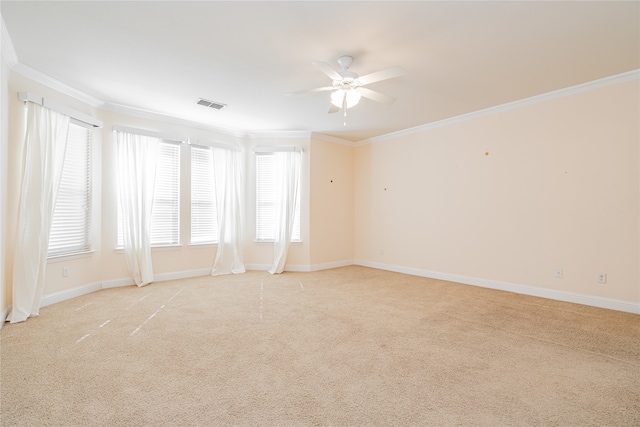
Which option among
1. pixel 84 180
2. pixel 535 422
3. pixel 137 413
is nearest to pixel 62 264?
pixel 84 180

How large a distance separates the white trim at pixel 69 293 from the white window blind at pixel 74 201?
0.49m

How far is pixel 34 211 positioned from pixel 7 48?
163 centimetres

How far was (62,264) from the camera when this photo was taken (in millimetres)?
4035

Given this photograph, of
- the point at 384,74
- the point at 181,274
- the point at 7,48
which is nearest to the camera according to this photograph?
the point at 384,74

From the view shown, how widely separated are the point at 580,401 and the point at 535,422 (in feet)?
1.52

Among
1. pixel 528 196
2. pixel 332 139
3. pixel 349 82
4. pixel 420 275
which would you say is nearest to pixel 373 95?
pixel 349 82

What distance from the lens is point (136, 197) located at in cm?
476

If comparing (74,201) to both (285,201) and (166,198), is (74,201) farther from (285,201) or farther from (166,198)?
(285,201)

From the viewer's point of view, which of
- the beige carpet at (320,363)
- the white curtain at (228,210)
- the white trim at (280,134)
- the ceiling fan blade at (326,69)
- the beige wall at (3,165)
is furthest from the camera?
the white trim at (280,134)

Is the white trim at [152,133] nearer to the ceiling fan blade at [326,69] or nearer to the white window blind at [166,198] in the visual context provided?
the white window blind at [166,198]

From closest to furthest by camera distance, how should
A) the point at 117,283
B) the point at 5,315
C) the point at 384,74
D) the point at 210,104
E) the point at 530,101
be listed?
1. the point at 384,74
2. the point at 5,315
3. the point at 530,101
4. the point at 210,104
5. the point at 117,283

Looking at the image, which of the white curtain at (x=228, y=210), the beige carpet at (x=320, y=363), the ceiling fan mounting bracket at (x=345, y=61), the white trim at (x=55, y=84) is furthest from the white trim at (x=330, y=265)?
the white trim at (x=55, y=84)

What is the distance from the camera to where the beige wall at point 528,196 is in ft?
12.1

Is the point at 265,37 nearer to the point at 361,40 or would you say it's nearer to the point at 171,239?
the point at 361,40
